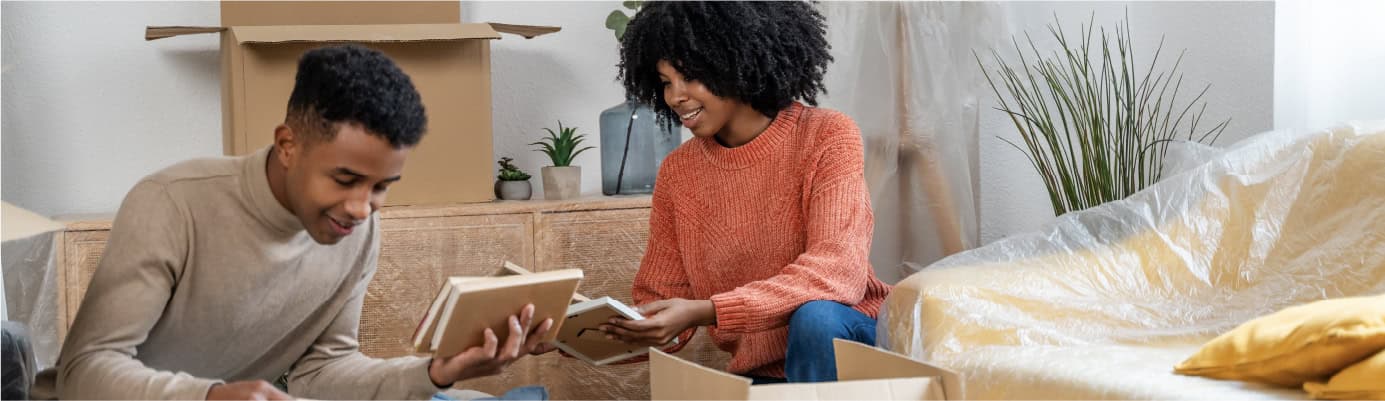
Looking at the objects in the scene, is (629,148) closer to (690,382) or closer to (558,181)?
(558,181)

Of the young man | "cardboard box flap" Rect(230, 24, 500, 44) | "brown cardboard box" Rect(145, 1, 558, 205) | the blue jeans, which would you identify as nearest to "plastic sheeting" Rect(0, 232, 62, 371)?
"brown cardboard box" Rect(145, 1, 558, 205)

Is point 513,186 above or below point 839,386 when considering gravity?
above

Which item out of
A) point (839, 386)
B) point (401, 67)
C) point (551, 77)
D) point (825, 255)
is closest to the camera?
point (839, 386)

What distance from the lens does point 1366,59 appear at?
2.24 meters

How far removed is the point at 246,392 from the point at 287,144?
0.23 metres

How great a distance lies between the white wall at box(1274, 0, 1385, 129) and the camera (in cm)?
224

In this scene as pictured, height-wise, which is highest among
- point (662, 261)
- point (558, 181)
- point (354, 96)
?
point (354, 96)

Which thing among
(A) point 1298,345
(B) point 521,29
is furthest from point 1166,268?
(B) point 521,29

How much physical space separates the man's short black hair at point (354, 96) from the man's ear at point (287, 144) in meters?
0.01

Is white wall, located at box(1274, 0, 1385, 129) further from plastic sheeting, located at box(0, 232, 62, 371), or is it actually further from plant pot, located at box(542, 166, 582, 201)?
plastic sheeting, located at box(0, 232, 62, 371)

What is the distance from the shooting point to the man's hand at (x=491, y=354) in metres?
1.15

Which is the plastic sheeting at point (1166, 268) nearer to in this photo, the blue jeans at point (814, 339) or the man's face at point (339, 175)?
the blue jeans at point (814, 339)

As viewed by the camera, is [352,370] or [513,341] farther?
[352,370]

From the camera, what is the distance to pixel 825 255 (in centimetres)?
159
